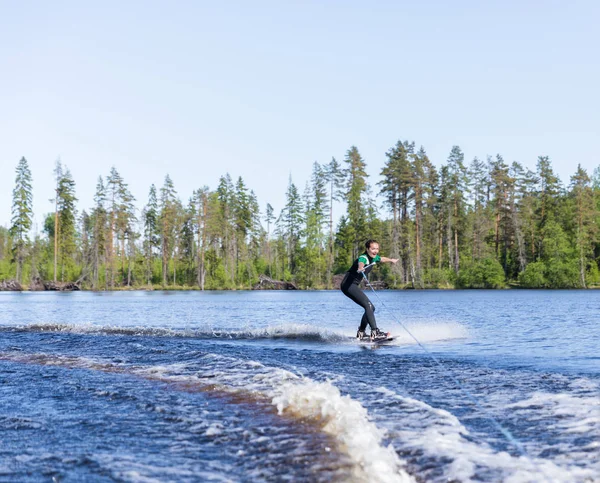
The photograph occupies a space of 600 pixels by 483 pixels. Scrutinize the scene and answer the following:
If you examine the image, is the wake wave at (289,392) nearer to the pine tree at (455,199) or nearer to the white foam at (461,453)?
the white foam at (461,453)

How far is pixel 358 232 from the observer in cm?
8219

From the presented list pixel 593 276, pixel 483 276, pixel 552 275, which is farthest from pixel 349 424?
pixel 593 276

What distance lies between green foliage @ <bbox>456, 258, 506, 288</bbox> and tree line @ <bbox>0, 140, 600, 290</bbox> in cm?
17

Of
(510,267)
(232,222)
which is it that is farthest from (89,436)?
(232,222)

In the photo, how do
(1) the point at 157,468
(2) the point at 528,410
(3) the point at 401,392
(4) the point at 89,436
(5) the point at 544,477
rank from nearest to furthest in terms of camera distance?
(5) the point at 544,477, (1) the point at 157,468, (4) the point at 89,436, (2) the point at 528,410, (3) the point at 401,392

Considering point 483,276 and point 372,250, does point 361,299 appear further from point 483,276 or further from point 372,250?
point 483,276

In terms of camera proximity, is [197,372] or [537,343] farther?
[537,343]

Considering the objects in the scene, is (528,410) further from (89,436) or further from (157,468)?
(89,436)

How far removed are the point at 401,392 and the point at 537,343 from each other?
7.22m

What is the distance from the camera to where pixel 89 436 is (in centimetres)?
592

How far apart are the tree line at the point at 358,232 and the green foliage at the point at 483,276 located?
0.17 meters

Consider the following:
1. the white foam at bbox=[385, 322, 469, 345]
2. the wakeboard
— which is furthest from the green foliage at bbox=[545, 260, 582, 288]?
the wakeboard

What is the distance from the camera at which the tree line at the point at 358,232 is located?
7269cm

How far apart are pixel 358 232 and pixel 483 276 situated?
18.5 m
